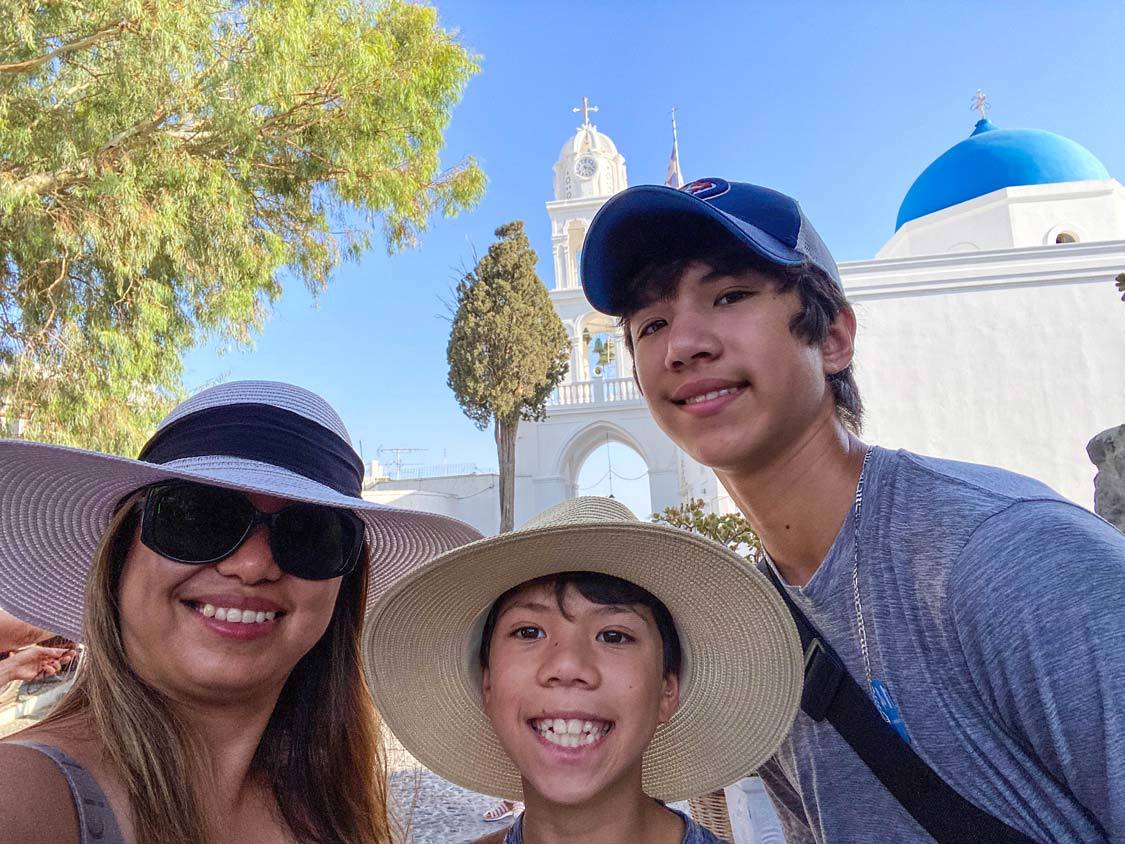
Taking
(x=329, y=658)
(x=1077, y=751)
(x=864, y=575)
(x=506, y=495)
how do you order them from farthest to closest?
(x=506, y=495) < (x=329, y=658) < (x=864, y=575) < (x=1077, y=751)

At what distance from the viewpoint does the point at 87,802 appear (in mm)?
1097

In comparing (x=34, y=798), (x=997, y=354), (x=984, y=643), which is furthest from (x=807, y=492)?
(x=997, y=354)

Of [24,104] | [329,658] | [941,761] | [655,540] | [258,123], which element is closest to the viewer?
[941,761]

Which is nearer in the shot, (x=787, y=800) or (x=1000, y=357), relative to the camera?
(x=787, y=800)

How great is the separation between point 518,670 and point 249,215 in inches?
324

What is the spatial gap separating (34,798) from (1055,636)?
1.45 m

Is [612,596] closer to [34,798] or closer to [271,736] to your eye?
[271,736]

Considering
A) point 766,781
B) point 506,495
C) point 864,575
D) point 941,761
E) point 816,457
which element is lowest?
point 766,781

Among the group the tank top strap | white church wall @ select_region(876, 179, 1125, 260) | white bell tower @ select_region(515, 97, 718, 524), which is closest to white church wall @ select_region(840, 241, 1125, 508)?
white church wall @ select_region(876, 179, 1125, 260)

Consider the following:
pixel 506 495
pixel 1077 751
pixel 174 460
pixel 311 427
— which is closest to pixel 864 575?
pixel 1077 751

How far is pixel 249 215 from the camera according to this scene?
8367 millimetres

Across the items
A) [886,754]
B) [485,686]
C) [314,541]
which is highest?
[314,541]

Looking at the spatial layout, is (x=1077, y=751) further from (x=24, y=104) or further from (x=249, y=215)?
(x=249, y=215)

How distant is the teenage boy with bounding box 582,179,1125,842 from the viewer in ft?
3.40
